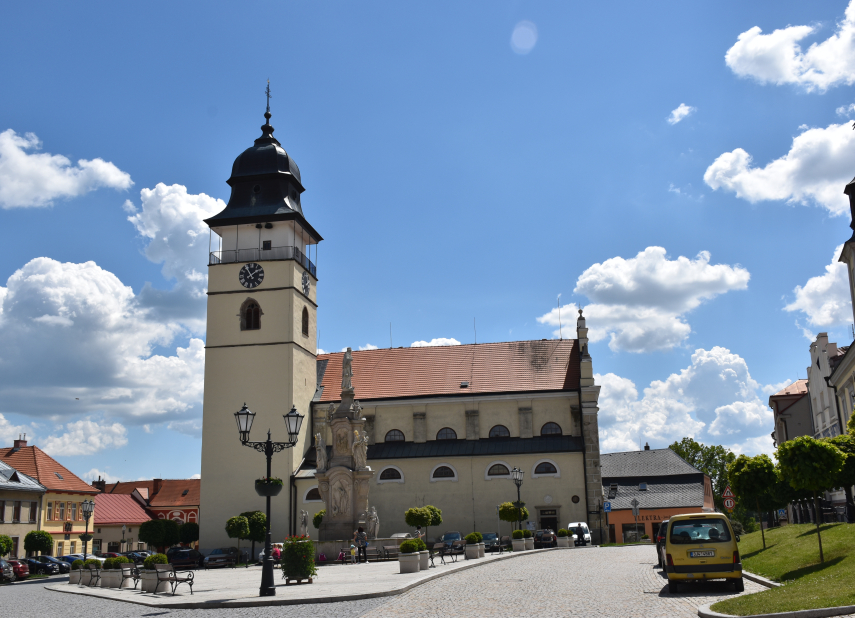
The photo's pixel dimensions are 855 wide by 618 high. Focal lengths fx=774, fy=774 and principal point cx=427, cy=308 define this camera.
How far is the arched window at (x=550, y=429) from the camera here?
48312 millimetres

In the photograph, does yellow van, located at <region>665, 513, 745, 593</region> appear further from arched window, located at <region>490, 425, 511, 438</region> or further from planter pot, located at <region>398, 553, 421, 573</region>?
arched window, located at <region>490, 425, 511, 438</region>

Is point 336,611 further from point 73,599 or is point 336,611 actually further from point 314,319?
point 314,319

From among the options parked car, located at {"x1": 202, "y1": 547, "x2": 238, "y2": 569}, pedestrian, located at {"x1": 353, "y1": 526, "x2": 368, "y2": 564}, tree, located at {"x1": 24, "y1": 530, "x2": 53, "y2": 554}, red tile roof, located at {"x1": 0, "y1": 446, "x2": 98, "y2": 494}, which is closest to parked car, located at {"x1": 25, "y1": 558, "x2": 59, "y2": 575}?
tree, located at {"x1": 24, "y1": 530, "x2": 53, "y2": 554}

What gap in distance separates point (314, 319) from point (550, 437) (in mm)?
17722

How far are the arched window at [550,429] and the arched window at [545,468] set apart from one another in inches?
97.9

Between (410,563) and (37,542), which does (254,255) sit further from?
(410,563)

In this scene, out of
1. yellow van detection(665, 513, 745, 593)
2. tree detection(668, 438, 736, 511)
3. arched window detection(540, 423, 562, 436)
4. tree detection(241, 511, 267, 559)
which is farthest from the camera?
tree detection(668, 438, 736, 511)

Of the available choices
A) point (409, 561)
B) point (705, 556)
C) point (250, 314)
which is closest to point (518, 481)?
point (409, 561)

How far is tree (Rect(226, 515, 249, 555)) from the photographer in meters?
43.0

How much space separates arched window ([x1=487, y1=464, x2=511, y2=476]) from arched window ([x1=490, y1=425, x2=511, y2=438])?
2.59m

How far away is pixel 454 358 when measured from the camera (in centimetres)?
5294

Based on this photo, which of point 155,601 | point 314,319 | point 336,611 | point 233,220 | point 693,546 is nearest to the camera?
point 336,611

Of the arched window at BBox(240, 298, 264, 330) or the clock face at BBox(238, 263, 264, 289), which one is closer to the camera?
the arched window at BBox(240, 298, 264, 330)

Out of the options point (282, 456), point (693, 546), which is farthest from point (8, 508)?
point (693, 546)
